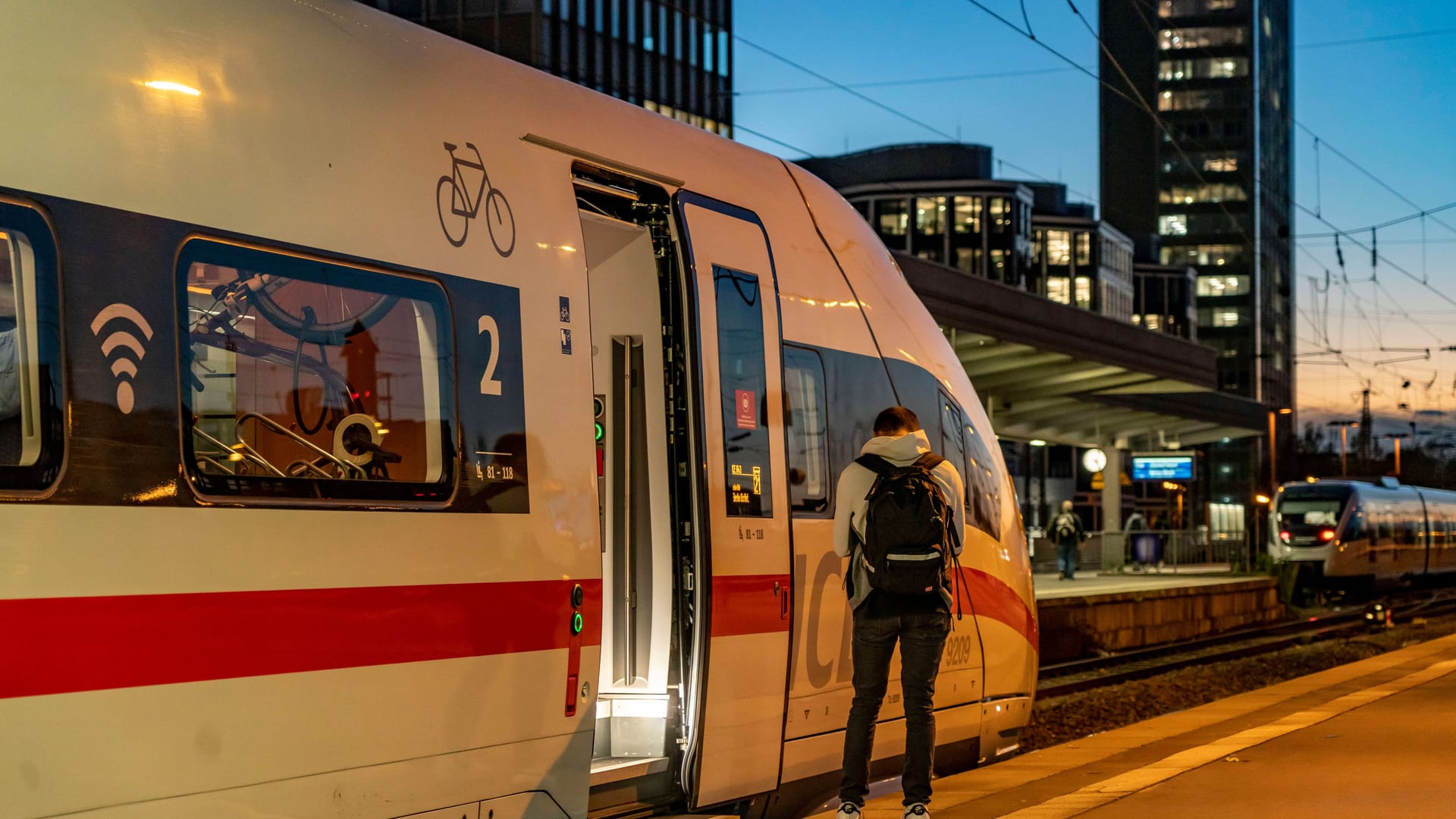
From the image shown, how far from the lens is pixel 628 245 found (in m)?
7.11

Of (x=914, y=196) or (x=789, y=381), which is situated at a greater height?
(x=914, y=196)

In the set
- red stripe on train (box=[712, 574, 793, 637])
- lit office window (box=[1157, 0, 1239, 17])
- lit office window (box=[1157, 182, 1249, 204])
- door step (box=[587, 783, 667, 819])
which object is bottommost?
door step (box=[587, 783, 667, 819])

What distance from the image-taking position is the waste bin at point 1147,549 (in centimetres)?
3522

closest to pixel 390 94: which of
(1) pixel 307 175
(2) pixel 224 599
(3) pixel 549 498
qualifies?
(1) pixel 307 175

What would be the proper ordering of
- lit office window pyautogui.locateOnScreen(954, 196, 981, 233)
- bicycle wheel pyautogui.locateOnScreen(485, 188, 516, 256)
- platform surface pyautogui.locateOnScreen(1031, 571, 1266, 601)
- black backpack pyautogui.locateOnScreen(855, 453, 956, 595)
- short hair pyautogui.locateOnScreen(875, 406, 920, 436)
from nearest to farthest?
bicycle wheel pyautogui.locateOnScreen(485, 188, 516, 256) < black backpack pyautogui.locateOnScreen(855, 453, 956, 595) < short hair pyautogui.locateOnScreen(875, 406, 920, 436) < platform surface pyautogui.locateOnScreen(1031, 571, 1266, 601) < lit office window pyautogui.locateOnScreen(954, 196, 981, 233)

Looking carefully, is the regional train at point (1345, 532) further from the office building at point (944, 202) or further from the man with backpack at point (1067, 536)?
the office building at point (944, 202)

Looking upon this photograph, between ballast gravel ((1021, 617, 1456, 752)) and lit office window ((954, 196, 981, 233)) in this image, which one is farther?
lit office window ((954, 196, 981, 233))

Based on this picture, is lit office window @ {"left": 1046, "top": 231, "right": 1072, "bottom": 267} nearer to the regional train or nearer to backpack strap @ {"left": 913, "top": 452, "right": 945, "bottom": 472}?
the regional train

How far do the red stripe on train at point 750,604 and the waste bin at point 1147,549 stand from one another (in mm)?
29201

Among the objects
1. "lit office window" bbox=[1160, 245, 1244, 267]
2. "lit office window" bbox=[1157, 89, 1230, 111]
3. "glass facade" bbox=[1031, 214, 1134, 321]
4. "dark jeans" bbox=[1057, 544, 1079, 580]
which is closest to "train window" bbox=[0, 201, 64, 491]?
"dark jeans" bbox=[1057, 544, 1079, 580]

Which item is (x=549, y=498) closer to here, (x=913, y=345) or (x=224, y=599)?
(x=224, y=599)

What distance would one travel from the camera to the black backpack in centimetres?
706

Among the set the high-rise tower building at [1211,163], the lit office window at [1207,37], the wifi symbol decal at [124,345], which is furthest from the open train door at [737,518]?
the lit office window at [1207,37]

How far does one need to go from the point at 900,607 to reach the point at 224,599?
335cm
